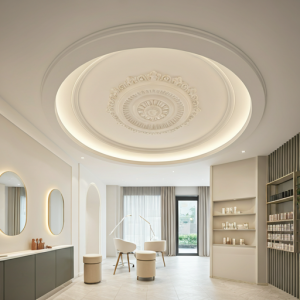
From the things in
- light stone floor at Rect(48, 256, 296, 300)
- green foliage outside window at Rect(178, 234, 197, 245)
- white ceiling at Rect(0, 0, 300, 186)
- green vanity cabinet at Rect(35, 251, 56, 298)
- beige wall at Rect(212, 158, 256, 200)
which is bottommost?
green foliage outside window at Rect(178, 234, 197, 245)

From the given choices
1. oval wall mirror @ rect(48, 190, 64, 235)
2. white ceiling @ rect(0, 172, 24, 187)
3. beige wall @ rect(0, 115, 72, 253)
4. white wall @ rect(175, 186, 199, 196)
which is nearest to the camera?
white ceiling @ rect(0, 172, 24, 187)

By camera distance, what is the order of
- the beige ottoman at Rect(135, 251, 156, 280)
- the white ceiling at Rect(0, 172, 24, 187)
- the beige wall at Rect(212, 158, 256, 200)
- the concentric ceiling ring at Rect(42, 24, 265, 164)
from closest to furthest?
the concentric ceiling ring at Rect(42, 24, 265, 164), the white ceiling at Rect(0, 172, 24, 187), the beige ottoman at Rect(135, 251, 156, 280), the beige wall at Rect(212, 158, 256, 200)

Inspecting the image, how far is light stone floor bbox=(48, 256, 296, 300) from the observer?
17.5 feet

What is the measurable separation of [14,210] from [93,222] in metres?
6.47

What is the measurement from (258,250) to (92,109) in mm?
4481

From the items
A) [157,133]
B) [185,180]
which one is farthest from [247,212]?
[185,180]

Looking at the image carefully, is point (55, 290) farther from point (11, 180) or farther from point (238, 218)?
point (238, 218)

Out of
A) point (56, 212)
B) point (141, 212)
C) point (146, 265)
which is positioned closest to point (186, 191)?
point (141, 212)

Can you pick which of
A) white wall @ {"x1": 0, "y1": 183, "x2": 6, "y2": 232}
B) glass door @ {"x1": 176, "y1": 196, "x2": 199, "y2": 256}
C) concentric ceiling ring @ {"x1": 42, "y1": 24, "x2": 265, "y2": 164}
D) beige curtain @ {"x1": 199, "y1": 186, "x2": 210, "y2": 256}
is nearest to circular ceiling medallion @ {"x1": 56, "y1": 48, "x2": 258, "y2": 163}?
concentric ceiling ring @ {"x1": 42, "y1": 24, "x2": 265, "y2": 164}

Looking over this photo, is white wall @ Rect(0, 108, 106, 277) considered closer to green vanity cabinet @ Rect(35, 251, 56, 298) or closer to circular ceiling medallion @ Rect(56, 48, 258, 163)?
green vanity cabinet @ Rect(35, 251, 56, 298)

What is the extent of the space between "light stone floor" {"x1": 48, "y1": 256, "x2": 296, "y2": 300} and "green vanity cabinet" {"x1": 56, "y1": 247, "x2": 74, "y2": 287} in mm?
232

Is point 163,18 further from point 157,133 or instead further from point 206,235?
point 206,235

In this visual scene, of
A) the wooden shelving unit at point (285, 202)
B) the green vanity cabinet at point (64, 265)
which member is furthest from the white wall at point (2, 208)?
the wooden shelving unit at point (285, 202)

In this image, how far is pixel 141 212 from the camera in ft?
41.5
